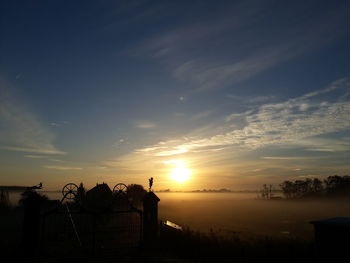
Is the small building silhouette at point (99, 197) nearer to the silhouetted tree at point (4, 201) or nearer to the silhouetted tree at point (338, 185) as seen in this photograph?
the silhouetted tree at point (4, 201)

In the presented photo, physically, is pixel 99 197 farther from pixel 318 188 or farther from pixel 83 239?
pixel 318 188

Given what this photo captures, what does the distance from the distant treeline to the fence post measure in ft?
453

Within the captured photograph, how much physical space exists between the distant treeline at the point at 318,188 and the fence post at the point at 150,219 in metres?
138

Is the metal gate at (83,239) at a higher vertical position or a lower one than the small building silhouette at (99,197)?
lower

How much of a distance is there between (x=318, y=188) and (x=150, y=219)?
573 ft

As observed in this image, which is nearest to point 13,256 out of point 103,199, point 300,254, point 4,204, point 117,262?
point 117,262

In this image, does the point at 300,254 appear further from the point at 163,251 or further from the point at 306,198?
the point at 306,198

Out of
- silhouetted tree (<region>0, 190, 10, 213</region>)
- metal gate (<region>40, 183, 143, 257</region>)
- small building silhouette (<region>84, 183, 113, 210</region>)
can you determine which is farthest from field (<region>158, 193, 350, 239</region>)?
silhouetted tree (<region>0, 190, 10, 213</region>)

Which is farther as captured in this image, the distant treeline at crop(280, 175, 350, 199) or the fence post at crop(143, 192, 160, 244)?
the distant treeline at crop(280, 175, 350, 199)

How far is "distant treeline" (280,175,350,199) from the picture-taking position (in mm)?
130062

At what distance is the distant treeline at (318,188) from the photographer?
13006 centimetres

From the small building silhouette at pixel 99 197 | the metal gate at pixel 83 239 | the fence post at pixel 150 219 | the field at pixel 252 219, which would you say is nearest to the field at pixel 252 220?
the field at pixel 252 219

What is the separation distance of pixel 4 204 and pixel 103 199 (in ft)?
102

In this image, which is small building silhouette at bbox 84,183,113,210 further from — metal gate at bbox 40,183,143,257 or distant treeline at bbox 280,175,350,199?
distant treeline at bbox 280,175,350,199
